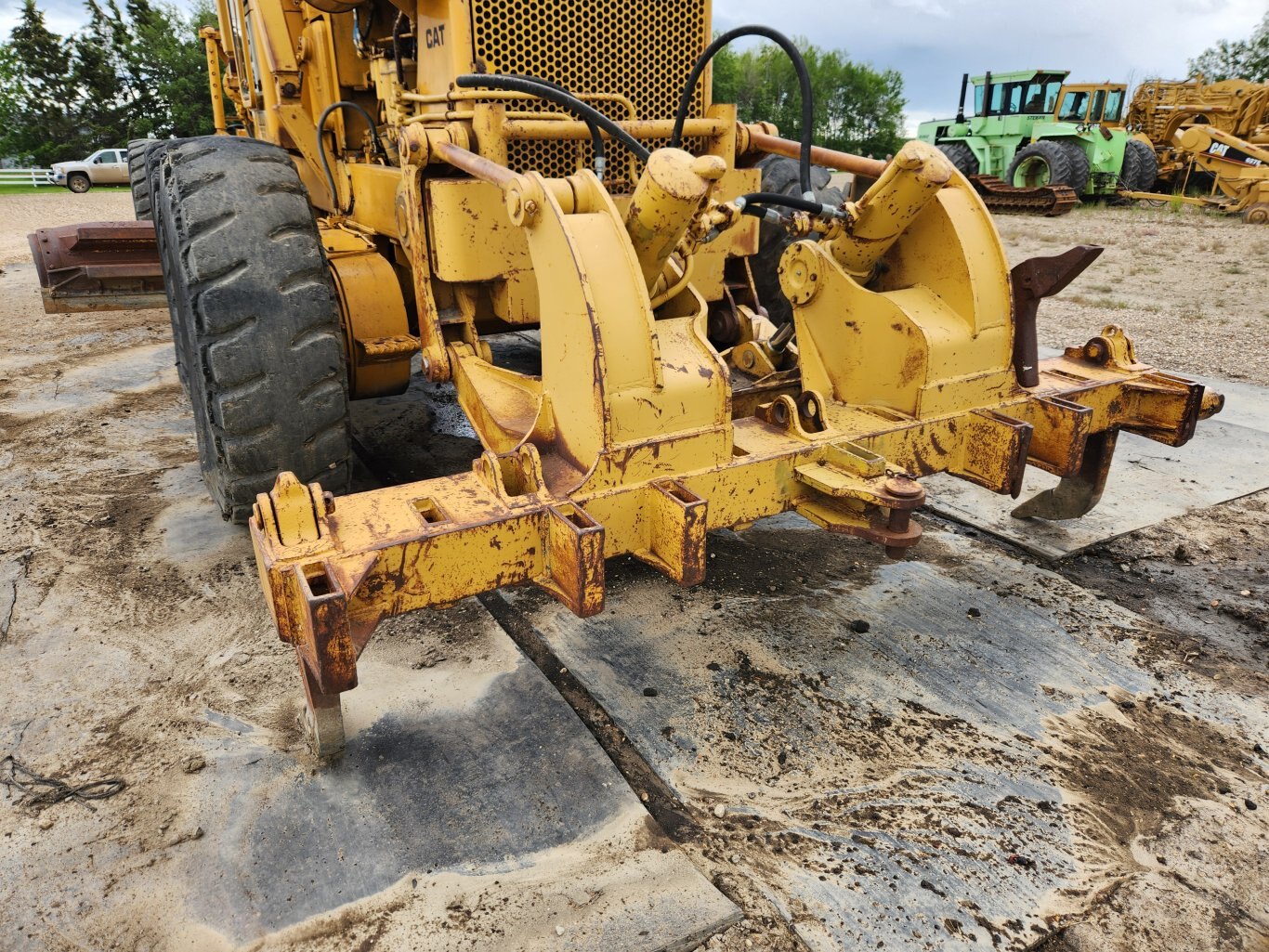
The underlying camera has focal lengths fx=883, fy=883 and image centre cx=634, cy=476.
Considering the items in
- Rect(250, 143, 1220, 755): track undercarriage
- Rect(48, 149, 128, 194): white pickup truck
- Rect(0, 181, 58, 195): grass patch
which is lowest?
Rect(0, 181, 58, 195): grass patch

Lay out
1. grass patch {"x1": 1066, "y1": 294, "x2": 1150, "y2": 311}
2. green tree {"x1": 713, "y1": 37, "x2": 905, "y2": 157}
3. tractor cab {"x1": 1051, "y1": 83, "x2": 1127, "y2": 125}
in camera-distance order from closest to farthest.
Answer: grass patch {"x1": 1066, "y1": 294, "x2": 1150, "y2": 311} < tractor cab {"x1": 1051, "y1": 83, "x2": 1127, "y2": 125} < green tree {"x1": 713, "y1": 37, "x2": 905, "y2": 157}

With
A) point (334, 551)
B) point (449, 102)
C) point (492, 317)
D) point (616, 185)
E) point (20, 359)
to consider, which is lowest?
point (20, 359)

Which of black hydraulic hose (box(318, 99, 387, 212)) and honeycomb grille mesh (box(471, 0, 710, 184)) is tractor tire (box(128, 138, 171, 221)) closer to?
black hydraulic hose (box(318, 99, 387, 212))

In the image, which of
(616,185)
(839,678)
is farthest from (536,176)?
(839,678)

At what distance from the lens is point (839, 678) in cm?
289

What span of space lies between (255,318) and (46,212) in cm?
2031

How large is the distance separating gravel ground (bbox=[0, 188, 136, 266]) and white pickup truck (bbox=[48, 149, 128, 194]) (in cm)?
45

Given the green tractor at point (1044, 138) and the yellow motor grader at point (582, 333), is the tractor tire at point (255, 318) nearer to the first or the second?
the yellow motor grader at point (582, 333)

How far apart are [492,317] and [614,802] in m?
1.85

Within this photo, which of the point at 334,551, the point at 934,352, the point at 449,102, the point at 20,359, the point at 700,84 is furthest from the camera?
the point at 20,359

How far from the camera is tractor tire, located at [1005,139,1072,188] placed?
18.7m

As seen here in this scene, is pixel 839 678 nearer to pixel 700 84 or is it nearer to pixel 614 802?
pixel 614 802

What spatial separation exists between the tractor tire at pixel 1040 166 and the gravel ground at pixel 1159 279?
0.94 m

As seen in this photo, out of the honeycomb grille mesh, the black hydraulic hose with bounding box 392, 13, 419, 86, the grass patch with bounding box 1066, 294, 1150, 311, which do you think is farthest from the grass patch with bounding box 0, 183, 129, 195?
the honeycomb grille mesh
